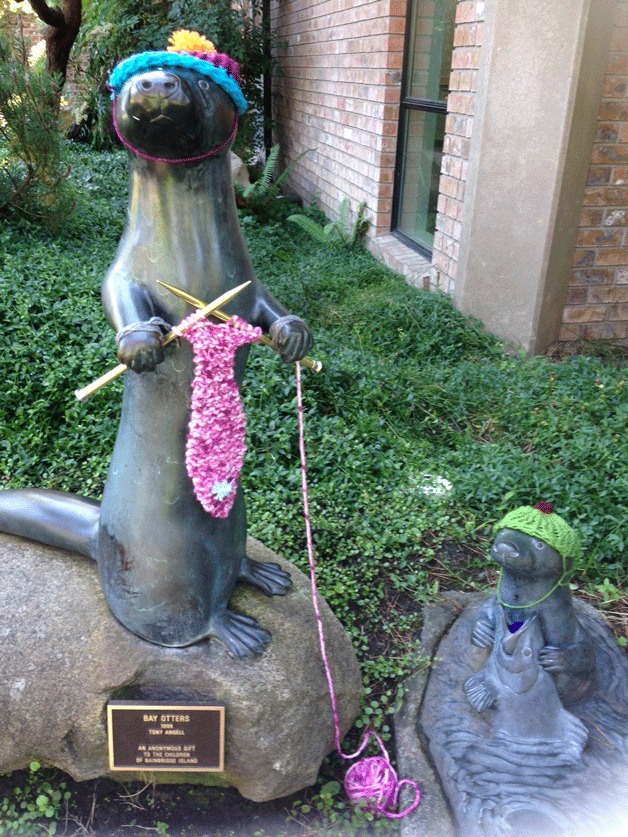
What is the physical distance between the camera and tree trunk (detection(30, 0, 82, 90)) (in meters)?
10.6

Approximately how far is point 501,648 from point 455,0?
16.0 feet

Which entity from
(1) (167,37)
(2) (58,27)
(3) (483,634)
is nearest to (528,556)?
(3) (483,634)

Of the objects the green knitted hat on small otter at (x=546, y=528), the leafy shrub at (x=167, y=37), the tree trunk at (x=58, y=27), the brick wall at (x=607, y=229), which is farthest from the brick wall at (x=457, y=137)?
the tree trunk at (x=58, y=27)

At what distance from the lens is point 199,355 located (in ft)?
5.91

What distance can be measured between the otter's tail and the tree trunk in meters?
10.1

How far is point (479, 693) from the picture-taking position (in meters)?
2.26

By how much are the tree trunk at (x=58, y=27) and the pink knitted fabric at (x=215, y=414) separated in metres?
10.6

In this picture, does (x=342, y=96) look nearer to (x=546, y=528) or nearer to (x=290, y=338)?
(x=290, y=338)

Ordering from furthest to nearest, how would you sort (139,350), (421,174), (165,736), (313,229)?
1. (313,229)
2. (421,174)
3. (165,736)
4. (139,350)

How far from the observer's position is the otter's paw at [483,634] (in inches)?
94.3

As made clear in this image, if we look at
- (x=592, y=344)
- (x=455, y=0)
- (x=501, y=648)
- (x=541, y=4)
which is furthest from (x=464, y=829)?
(x=455, y=0)

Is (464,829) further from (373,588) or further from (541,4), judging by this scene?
(541,4)

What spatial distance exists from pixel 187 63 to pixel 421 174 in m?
4.74

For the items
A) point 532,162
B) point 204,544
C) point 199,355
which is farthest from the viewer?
point 532,162
